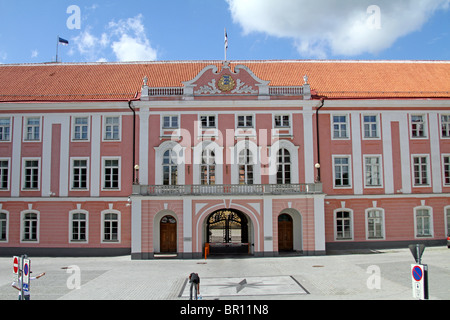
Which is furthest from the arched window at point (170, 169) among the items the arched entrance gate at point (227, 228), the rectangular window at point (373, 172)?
the rectangular window at point (373, 172)

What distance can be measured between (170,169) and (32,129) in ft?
34.6

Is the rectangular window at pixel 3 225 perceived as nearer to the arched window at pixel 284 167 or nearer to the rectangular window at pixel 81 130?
the rectangular window at pixel 81 130

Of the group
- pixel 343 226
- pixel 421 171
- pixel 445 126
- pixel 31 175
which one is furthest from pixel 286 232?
pixel 31 175

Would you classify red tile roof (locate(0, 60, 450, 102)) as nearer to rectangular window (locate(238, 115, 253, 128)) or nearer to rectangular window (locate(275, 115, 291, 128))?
rectangular window (locate(275, 115, 291, 128))

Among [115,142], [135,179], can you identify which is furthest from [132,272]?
[115,142]

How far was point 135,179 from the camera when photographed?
2961 cm

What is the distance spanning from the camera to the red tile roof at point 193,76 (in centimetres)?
3281

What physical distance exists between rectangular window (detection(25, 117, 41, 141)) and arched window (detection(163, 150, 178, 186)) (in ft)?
31.2

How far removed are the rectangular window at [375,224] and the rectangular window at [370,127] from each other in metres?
5.36

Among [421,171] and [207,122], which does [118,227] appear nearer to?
[207,122]

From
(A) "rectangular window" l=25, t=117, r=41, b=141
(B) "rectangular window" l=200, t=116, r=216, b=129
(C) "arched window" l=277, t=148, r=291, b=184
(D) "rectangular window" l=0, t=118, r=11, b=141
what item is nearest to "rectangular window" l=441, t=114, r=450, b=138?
(C) "arched window" l=277, t=148, r=291, b=184
